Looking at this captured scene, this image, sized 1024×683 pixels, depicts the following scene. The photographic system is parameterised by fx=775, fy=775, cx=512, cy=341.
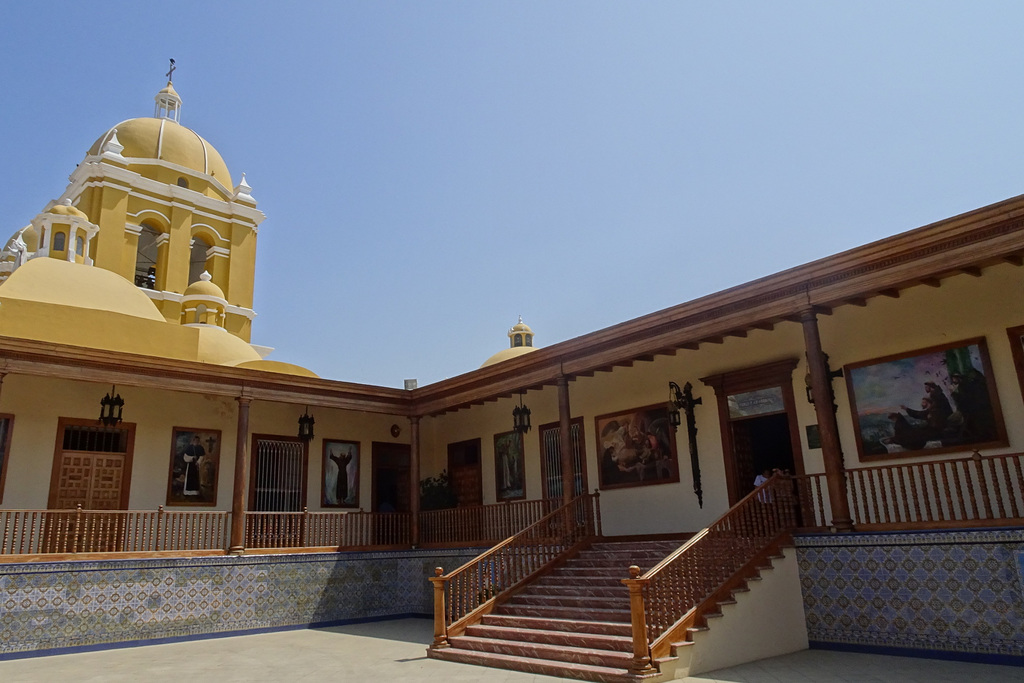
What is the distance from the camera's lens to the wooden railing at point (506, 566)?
1077 centimetres

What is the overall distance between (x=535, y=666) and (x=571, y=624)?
103cm

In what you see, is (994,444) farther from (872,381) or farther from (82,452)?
(82,452)

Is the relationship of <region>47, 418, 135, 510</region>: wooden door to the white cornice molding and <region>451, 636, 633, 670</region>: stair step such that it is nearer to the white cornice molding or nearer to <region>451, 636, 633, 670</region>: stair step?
<region>451, 636, 633, 670</region>: stair step

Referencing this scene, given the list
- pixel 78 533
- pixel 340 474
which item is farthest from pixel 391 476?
pixel 78 533

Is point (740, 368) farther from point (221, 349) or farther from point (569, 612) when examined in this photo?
point (221, 349)

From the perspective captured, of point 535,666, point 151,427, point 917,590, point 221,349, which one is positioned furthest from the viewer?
point 221,349

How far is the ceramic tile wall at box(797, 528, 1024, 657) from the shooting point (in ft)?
27.1

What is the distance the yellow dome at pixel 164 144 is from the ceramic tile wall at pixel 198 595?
1776cm

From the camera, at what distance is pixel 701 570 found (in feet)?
30.2

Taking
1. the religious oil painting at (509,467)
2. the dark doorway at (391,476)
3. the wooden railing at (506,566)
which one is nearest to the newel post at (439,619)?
the wooden railing at (506,566)

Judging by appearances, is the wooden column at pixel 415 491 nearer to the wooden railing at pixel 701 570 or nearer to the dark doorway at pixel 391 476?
the dark doorway at pixel 391 476

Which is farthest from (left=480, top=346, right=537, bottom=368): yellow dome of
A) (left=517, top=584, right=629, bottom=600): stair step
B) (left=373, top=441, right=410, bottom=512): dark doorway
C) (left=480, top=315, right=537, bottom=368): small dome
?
(left=517, top=584, right=629, bottom=600): stair step

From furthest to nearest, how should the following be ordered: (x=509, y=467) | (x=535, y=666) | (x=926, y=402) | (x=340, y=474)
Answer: (x=340, y=474) < (x=509, y=467) < (x=926, y=402) < (x=535, y=666)

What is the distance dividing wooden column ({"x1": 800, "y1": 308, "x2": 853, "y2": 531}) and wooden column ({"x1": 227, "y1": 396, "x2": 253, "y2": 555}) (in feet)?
32.5
